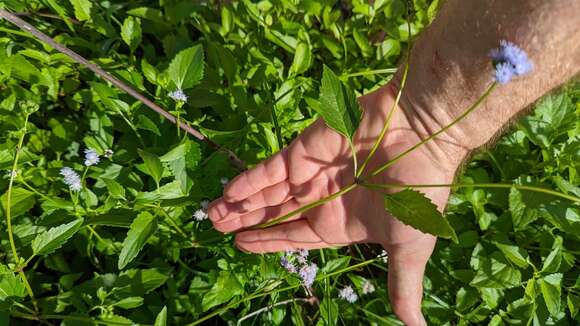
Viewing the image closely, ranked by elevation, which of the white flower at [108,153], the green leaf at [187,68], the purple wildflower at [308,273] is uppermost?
the green leaf at [187,68]

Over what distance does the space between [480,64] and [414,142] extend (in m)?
0.23

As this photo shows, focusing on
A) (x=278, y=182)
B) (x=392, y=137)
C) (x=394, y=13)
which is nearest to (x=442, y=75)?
(x=392, y=137)

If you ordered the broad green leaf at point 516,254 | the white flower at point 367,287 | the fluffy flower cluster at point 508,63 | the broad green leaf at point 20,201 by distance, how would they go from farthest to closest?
the white flower at point 367,287 < the broad green leaf at point 516,254 < the broad green leaf at point 20,201 < the fluffy flower cluster at point 508,63

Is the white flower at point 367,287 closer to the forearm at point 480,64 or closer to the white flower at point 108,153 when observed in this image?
the forearm at point 480,64

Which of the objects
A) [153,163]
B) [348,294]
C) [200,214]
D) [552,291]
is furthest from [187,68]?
[552,291]

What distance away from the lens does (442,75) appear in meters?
1.25

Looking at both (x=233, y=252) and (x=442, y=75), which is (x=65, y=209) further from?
(x=442, y=75)

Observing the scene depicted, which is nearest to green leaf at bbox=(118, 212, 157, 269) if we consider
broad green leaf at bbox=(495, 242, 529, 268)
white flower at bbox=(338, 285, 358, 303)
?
white flower at bbox=(338, 285, 358, 303)

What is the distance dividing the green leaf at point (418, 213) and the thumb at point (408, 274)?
19cm

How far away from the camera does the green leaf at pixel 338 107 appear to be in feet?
3.76

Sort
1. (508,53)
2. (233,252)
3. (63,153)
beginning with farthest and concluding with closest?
(63,153), (233,252), (508,53)

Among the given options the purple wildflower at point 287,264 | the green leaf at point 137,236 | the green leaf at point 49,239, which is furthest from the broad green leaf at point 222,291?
the green leaf at point 49,239

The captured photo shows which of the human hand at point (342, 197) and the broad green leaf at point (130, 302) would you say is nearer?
the human hand at point (342, 197)

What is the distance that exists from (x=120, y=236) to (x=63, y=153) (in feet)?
1.20
